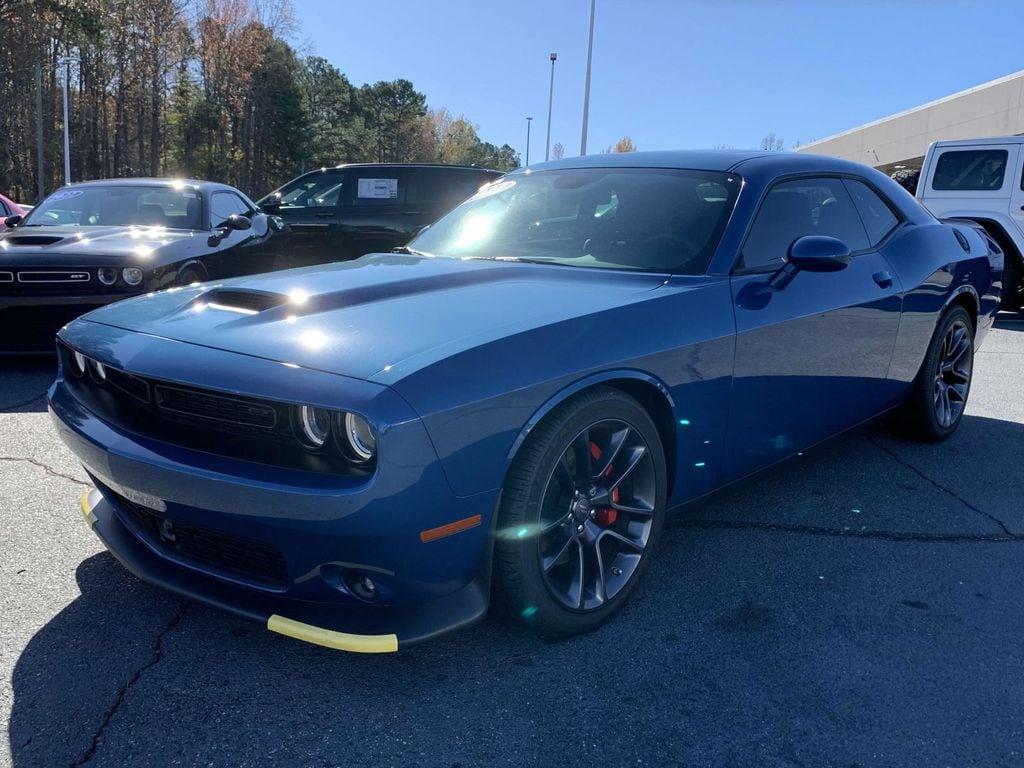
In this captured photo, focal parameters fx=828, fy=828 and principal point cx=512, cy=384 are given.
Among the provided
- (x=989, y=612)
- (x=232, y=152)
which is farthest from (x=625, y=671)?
(x=232, y=152)

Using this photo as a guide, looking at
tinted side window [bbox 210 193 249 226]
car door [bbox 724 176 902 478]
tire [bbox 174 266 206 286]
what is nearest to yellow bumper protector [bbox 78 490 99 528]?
car door [bbox 724 176 902 478]

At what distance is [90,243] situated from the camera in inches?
234

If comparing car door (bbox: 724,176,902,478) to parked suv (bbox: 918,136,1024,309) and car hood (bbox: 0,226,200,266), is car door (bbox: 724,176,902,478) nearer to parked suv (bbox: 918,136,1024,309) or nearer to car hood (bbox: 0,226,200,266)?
car hood (bbox: 0,226,200,266)

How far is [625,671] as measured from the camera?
2344 mm

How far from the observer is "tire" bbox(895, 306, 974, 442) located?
4.28 meters

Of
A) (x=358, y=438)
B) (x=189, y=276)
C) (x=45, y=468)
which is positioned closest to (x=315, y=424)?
(x=358, y=438)

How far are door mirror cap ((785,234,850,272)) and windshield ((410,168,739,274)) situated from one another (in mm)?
287

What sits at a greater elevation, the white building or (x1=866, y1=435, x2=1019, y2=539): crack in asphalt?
the white building

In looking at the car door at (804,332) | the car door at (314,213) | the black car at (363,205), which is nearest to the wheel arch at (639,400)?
the car door at (804,332)

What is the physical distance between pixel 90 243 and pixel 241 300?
4.01m

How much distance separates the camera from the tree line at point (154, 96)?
34625 millimetres

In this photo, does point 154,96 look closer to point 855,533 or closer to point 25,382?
point 25,382

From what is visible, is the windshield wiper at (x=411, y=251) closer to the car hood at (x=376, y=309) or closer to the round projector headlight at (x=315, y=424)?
the car hood at (x=376, y=309)

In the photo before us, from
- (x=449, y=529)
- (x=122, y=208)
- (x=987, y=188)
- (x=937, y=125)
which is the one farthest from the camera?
(x=937, y=125)
